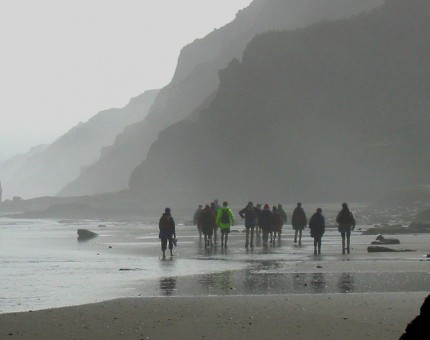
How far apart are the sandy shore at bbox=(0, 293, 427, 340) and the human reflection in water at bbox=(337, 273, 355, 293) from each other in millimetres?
1284

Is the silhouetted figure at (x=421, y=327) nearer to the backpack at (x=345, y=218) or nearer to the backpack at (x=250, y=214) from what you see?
the backpack at (x=345, y=218)

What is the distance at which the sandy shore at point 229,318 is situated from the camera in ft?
38.3

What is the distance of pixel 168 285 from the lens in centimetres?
1914

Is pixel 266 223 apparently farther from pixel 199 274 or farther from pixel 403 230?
pixel 403 230

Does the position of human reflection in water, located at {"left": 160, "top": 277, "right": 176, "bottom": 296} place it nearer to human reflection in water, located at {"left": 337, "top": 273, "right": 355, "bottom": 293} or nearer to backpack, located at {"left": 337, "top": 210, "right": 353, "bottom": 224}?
human reflection in water, located at {"left": 337, "top": 273, "right": 355, "bottom": 293}

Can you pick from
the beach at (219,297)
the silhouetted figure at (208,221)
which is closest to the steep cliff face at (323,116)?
the silhouetted figure at (208,221)

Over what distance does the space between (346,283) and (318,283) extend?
616mm

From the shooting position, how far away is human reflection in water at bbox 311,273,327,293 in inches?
680

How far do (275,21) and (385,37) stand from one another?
1617 inches

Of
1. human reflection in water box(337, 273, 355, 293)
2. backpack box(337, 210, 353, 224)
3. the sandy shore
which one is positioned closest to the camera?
the sandy shore

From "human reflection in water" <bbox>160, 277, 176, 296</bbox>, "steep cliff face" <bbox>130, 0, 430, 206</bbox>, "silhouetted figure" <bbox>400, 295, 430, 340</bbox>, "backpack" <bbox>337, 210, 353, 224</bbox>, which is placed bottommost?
"human reflection in water" <bbox>160, 277, 176, 296</bbox>

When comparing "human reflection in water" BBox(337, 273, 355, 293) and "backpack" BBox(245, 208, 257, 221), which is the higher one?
"backpack" BBox(245, 208, 257, 221)

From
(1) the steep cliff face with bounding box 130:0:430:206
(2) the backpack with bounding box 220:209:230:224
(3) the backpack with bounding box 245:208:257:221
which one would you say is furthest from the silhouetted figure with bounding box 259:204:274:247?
(1) the steep cliff face with bounding box 130:0:430:206

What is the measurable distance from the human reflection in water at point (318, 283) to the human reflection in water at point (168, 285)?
9.72 feet
